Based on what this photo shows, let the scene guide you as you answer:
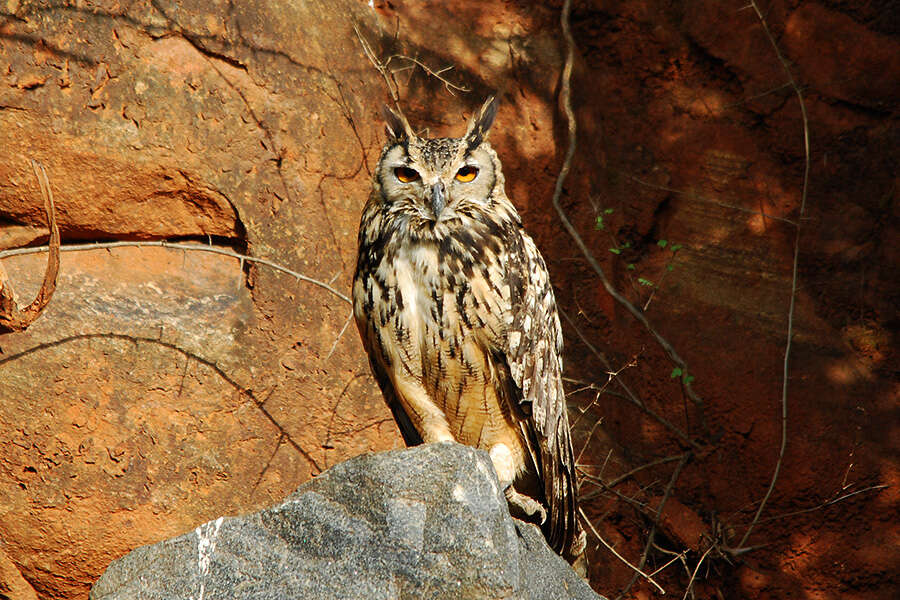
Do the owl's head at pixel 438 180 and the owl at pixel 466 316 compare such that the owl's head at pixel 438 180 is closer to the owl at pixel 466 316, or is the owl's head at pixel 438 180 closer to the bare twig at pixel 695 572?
the owl at pixel 466 316

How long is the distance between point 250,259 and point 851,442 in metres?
2.92

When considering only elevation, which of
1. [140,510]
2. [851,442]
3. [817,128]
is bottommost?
[851,442]

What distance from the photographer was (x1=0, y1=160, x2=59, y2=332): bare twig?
2.19 meters

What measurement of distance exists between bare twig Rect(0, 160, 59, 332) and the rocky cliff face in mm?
1215

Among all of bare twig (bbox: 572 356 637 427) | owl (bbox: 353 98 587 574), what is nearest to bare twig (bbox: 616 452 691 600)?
bare twig (bbox: 572 356 637 427)

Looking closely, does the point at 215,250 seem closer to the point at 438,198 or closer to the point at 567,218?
the point at 438,198

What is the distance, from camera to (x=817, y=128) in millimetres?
4402

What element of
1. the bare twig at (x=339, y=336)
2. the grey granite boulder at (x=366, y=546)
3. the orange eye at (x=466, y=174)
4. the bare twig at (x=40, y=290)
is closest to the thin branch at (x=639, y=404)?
the bare twig at (x=339, y=336)

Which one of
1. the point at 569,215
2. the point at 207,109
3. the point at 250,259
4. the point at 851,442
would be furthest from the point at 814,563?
the point at 207,109

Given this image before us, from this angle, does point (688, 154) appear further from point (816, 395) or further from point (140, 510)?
point (140, 510)

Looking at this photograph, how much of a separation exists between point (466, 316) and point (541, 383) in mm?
391

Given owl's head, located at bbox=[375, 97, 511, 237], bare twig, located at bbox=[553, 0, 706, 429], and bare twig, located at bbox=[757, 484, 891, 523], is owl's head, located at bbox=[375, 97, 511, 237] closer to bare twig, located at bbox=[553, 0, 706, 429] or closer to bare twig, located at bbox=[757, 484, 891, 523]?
bare twig, located at bbox=[553, 0, 706, 429]

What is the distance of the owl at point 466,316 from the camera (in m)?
2.66

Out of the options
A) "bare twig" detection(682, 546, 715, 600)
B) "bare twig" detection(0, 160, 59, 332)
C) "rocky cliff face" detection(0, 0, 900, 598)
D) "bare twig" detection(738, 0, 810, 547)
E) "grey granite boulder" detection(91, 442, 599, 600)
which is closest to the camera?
"grey granite boulder" detection(91, 442, 599, 600)
